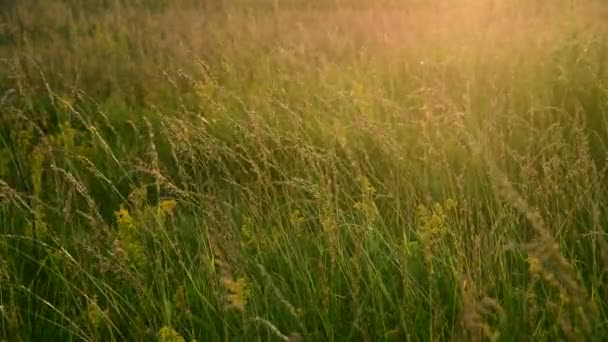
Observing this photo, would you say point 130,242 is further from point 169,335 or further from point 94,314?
point 169,335

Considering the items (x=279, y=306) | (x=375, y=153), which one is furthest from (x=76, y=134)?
(x=279, y=306)

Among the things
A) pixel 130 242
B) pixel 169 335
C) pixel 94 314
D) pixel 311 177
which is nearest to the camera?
pixel 169 335

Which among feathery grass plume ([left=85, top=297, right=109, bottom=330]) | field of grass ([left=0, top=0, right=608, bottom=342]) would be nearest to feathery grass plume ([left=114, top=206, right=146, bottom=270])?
field of grass ([left=0, top=0, right=608, bottom=342])

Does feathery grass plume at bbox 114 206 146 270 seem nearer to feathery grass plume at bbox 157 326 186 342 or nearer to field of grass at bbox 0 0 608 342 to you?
field of grass at bbox 0 0 608 342

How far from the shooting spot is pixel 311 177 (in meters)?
3.10

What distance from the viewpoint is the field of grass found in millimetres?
2330

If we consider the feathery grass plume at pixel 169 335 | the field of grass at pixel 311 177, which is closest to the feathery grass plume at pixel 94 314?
the field of grass at pixel 311 177

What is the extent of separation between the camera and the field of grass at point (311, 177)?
2330 mm

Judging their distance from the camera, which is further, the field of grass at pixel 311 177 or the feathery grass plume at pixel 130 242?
the feathery grass plume at pixel 130 242

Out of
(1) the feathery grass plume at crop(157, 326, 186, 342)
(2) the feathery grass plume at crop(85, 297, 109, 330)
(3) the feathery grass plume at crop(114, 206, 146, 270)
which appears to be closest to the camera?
(1) the feathery grass plume at crop(157, 326, 186, 342)

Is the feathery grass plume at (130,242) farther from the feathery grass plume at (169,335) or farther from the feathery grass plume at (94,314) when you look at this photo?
the feathery grass plume at (169,335)

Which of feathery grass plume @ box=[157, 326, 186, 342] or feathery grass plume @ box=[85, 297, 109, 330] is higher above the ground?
feathery grass plume @ box=[157, 326, 186, 342]

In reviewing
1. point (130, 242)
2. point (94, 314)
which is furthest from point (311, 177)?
point (94, 314)

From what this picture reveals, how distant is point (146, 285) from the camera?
262cm
